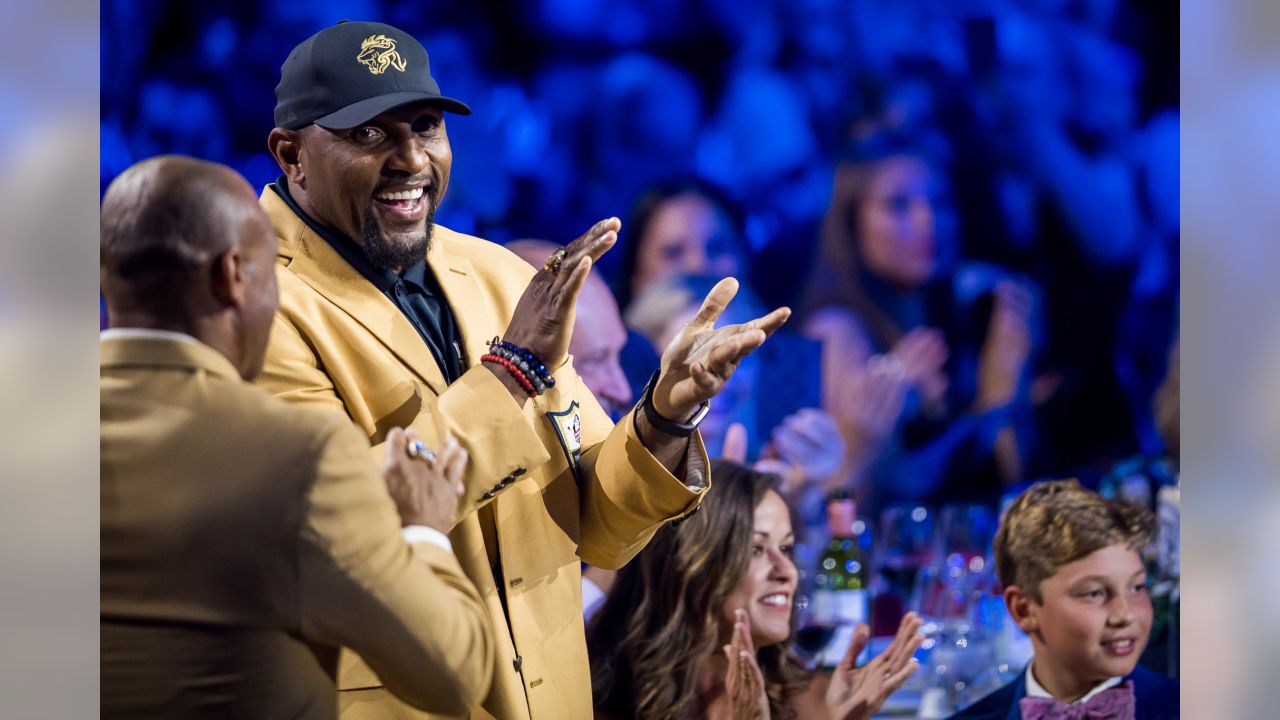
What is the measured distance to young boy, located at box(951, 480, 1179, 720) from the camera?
3631 millimetres

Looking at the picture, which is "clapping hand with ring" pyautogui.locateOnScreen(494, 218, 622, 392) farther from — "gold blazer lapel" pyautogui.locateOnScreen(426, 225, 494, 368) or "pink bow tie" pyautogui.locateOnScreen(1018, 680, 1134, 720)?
"pink bow tie" pyautogui.locateOnScreen(1018, 680, 1134, 720)

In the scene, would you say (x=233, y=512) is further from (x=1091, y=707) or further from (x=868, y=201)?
(x=1091, y=707)

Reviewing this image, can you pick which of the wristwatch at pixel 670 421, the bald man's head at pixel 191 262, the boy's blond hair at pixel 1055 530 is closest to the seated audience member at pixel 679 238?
the wristwatch at pixel 670 421

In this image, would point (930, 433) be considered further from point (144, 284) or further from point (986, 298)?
point (144, 284)

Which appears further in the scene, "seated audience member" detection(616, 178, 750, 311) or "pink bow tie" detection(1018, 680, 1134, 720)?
"pink bow tie" detection(1018, 680, 1134, 720)

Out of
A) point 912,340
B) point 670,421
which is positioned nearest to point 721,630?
point 912,340

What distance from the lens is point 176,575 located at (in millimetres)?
2381

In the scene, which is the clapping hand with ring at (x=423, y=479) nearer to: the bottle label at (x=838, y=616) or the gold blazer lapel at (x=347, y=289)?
the gold blazer lapel at (x=347, y=289)

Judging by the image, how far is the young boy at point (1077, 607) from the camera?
3631 millimetres

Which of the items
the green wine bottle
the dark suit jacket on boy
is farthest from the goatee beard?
the dark suit jacket on boy

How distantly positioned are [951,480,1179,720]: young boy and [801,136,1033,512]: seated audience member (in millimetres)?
157

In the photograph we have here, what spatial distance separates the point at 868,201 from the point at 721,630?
119cm

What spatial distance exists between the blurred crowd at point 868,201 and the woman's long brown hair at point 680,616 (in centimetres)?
15

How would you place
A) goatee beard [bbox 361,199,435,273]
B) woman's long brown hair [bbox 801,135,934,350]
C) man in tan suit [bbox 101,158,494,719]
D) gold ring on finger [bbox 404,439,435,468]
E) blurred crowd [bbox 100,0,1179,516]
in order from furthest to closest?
woman's long brown hair [bbox 801,135,934,350] < blurred crowd [bbox 100,0,1179,516] < goatee beard [bbox 361,199,435,273] < gold ring on finger [bbox 404,439,435,468] < man in tan suit [bbox 101,158,494,719]
